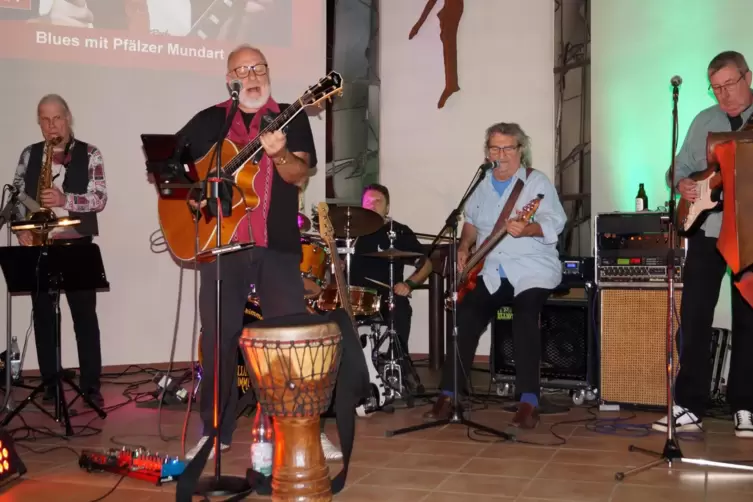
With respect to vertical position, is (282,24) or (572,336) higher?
(282,24)

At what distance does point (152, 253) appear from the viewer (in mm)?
7004

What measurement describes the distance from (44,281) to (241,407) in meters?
1.81

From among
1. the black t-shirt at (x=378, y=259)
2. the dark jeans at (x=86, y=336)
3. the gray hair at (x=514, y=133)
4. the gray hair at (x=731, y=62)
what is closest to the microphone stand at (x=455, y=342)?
the gray hair at (x=514, y=133)

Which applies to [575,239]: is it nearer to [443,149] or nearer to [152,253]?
[443,149]

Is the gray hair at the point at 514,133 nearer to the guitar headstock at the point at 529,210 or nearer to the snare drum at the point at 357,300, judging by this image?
the guitar headstock at the point at 529,210

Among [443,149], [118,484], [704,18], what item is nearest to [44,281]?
[118,484]

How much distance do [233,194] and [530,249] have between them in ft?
6.20

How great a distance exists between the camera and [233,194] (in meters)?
3.42

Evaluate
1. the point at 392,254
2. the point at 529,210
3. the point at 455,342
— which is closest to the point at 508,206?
the point at 529,210

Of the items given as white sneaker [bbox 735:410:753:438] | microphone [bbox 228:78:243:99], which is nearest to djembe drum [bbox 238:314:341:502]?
microphone [bbox 228:78:243:99]

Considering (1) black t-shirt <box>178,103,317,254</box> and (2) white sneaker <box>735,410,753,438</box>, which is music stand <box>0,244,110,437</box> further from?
(2) white sneaker <box>735,410,753,438</box>

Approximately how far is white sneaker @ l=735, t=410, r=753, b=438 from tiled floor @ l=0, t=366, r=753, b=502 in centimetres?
8

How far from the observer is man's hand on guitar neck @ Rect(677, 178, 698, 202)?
3727mm

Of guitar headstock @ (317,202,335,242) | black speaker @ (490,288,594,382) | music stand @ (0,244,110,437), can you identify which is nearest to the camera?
guitar headstock @ (317,202,335,242)
